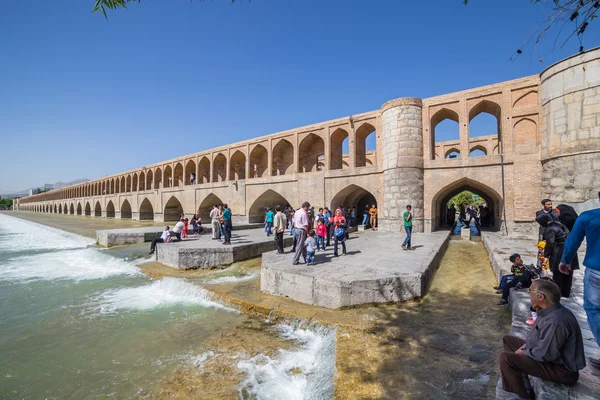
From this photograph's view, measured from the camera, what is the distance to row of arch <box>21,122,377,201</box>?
53.1 ft

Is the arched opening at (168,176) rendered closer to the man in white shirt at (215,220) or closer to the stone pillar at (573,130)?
the man in white shirt at (215,220)

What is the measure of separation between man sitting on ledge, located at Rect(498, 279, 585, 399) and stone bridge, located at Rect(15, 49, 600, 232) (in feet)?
29.4

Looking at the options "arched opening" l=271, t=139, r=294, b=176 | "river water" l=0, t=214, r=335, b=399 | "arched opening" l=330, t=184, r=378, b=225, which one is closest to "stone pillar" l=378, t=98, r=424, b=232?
"arched opening" l=330, t=184, r=378, b=225

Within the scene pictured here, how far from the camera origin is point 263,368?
3.52 metres

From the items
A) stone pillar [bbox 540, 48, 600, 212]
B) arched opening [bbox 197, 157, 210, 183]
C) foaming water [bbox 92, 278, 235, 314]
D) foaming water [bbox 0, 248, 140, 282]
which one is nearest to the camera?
foaming water [bbox 92, 278, 235, 314]

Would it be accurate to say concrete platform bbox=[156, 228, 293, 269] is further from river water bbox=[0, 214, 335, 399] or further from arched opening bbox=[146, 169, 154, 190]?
arched opening bbox=[146, 169, 154, 190]

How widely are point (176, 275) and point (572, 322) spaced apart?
26.2 ft

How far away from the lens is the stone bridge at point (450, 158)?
8859 mm

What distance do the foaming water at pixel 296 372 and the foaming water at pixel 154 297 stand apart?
2.04m

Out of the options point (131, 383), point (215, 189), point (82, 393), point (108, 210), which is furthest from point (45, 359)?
point (108, 210)

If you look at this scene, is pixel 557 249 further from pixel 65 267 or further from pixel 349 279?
pixel 65 267

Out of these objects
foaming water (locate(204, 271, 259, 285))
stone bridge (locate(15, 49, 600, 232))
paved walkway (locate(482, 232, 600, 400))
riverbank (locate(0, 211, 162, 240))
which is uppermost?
stone bridge (locate(15, 49, 600, 232))

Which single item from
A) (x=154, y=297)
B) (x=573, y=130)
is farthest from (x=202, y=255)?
(x=573, y=130)

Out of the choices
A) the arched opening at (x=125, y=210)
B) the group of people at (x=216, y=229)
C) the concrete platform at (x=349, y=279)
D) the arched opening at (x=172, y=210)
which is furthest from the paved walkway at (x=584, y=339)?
the arched opening at (x=125, y=210)
